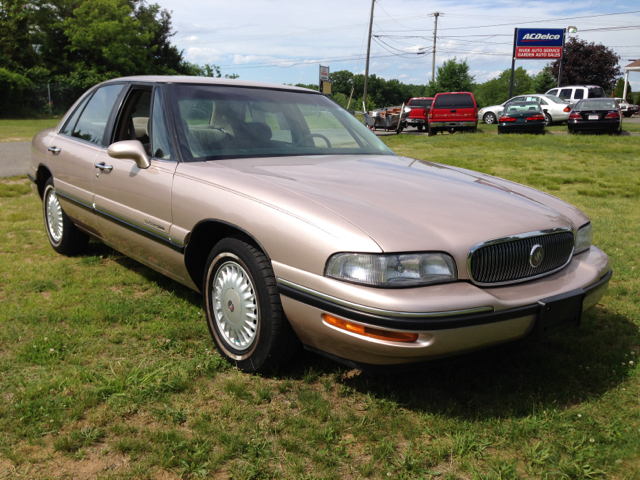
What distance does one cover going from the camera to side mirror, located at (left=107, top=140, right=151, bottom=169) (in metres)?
3.47

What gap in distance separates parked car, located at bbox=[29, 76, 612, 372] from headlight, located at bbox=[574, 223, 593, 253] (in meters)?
0.02

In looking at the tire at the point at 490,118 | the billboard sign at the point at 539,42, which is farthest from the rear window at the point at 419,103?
the billboard sign at the point at 539,42

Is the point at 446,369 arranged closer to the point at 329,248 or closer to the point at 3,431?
the point at 329,248

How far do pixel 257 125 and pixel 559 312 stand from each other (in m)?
2.14

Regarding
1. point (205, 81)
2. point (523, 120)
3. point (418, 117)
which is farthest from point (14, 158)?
point (418, 117)

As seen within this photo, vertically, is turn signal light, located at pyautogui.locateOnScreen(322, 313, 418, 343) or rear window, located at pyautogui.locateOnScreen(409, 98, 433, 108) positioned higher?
rear window, located at pyautogui.locateOnScreen(409, 98, 433, 108)

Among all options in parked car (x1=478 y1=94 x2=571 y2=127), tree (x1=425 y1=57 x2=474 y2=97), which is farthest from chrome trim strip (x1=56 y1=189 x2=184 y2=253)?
tree (x1=425 y1=57 x2=474 y2=97)

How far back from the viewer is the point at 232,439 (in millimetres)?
2375

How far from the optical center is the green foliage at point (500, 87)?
105050mm

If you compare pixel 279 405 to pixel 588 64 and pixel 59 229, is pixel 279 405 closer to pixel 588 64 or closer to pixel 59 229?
pixel 59 229

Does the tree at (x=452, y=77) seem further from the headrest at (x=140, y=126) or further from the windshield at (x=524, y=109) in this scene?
the headrest at (x=140, y=126)

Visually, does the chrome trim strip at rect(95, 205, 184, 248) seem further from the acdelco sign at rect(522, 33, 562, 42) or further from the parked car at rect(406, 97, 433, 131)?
the acdelco sign at rect(522, 33, 562, 42)

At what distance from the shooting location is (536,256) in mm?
2695

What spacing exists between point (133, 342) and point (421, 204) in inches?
72.9
